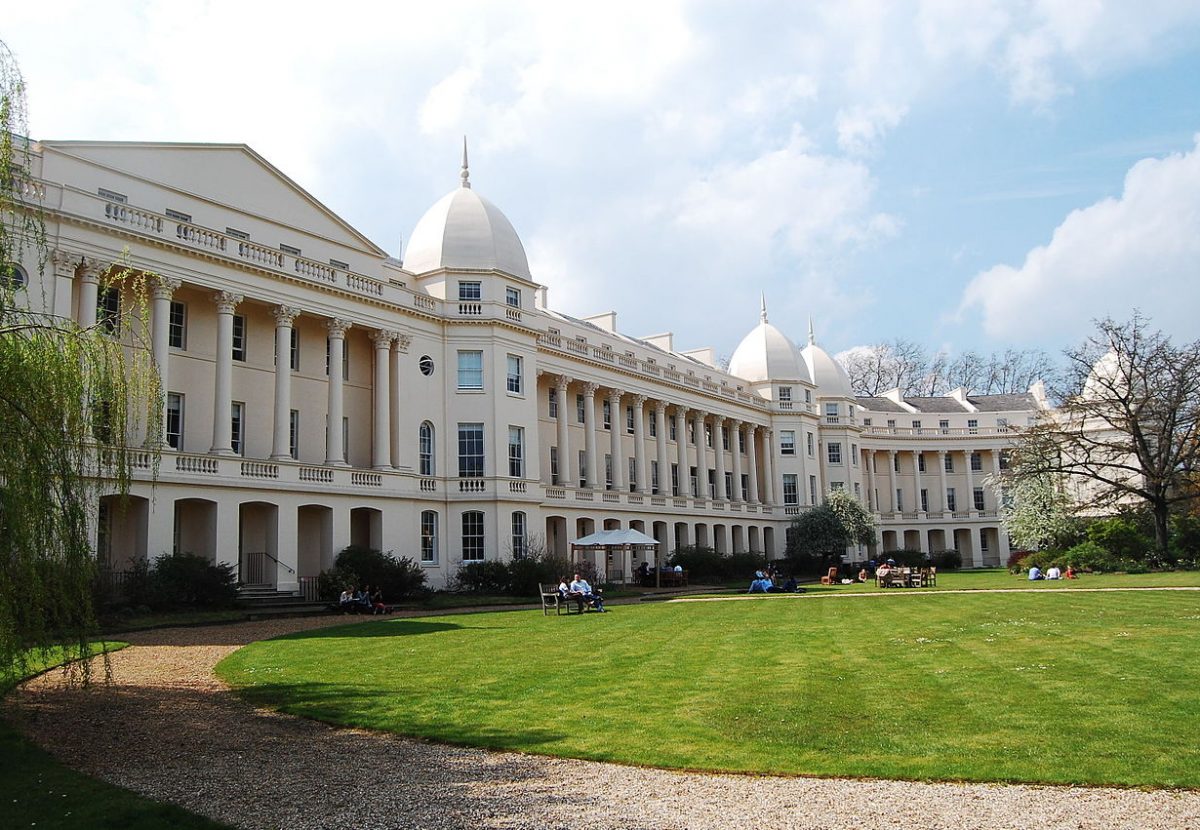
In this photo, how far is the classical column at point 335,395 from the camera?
3638 cm

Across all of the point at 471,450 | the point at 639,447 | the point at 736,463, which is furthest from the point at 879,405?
the point at 471,450

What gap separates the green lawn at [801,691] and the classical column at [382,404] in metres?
16.6

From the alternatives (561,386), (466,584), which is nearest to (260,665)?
(466,584)

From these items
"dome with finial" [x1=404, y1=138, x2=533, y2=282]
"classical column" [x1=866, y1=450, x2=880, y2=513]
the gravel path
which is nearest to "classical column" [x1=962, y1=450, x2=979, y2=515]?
"classical column" [x1=866, y1=450, x2=880, y2=513]

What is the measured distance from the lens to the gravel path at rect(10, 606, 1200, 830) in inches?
299

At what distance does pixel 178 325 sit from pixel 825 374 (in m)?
56.2

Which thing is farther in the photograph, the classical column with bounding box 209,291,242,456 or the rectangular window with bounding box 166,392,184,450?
the rectangular window with bounding box 166,392,184,450

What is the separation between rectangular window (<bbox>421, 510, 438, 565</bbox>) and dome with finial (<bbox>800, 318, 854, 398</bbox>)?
4524 cm

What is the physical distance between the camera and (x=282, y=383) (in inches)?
1374

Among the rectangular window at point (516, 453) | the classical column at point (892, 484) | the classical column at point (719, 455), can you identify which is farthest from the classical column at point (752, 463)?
the rectangular window at point (516, 453)

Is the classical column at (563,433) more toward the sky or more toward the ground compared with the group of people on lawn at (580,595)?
more toward the sky

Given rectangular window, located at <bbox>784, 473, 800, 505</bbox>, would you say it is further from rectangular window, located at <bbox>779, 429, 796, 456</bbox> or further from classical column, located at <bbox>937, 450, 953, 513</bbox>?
classical column, located at <bbox>937, 450, 953, 513</bbox>

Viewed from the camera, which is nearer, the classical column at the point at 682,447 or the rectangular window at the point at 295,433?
the rectangular window at the point at 295,433

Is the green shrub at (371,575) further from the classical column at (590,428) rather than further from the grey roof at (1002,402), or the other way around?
the grey roof at (1002,402)
